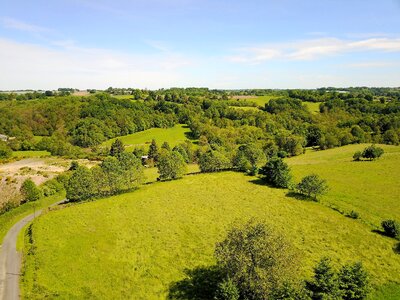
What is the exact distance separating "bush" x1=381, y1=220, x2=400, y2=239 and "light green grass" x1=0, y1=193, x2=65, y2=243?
76465 millimetres

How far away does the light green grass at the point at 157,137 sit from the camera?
542 ft

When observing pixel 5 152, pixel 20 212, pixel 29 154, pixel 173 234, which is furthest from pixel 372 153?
pixel 5 152

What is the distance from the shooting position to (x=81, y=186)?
260 ft

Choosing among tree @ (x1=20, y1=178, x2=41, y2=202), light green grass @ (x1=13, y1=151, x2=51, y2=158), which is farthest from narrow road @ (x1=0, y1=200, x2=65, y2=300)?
light green grass @ (x1=13, y1=151, x2=51, y2=158)

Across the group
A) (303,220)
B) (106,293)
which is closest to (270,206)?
(303,220)

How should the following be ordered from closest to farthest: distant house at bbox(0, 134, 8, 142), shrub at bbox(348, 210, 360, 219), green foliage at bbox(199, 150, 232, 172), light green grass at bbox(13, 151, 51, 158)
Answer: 1. shrub at bbox(348, 210, 360, 219)
2. green foliage at bbox(199, 150, 232, 172)
3. light green grass at bbox(13, 151, 51, 158)
4. distant house at bbox(0, 134, 8, 142)

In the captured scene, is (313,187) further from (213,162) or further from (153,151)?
(153,151)

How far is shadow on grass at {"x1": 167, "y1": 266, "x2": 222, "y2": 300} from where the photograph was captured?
39.8 metres

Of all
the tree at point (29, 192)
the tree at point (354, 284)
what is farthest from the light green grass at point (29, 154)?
the tree at point (354, 284)

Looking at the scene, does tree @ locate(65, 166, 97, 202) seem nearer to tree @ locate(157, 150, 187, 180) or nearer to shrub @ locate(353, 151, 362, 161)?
tree @ locate(157, 150, 187, 180)

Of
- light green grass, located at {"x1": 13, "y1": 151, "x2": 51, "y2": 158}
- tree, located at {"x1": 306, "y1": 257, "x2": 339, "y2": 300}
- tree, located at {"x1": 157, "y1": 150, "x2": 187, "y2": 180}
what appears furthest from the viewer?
light green grass, located at {"x1": 13, "y1": 151, "x2": 51, "y2": 158}

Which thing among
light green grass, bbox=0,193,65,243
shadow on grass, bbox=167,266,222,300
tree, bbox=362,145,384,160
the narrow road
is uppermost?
tree, bbox=362,145,384,160

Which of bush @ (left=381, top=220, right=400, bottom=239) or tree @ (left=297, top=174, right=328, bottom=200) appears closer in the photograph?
bush @ (left=381, top=220, right=400, bottom=239)

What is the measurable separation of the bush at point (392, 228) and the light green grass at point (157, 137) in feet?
382
